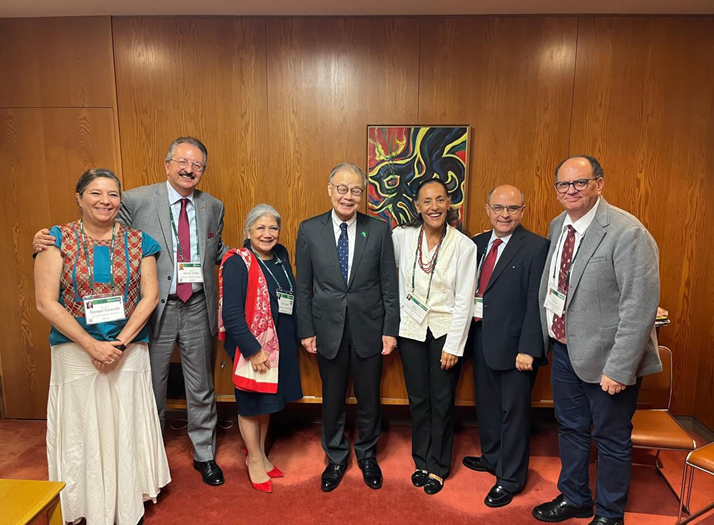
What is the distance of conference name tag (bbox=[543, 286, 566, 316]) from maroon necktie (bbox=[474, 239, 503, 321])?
328 millimetres

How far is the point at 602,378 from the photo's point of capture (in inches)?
88.4

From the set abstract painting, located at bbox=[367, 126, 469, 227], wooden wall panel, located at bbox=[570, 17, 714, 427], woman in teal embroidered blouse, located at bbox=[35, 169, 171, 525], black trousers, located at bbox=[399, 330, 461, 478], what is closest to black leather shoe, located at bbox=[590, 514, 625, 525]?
black trousers, located at bbox=[399, 330, 461, 478]

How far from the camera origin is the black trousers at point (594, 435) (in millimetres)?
2311

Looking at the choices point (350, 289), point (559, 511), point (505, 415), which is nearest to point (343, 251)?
point (350, 289)

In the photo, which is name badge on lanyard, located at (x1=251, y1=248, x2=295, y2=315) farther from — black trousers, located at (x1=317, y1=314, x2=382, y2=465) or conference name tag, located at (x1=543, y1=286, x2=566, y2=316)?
conference name tag, located at (x1=543, y1=286, x2=566, y2=316)

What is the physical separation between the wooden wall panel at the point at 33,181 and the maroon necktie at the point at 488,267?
8.83 feet

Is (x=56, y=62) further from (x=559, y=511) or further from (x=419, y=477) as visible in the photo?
(x=559, y=511)

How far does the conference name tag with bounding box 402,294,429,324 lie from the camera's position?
2.63 m

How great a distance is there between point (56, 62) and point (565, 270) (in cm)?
365

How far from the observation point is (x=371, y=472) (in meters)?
2.84

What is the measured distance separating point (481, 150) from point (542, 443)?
7.18ft

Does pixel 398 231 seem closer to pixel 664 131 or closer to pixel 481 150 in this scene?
pixel 481 150

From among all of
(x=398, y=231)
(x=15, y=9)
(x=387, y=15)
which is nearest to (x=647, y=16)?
(x=387, y=15)

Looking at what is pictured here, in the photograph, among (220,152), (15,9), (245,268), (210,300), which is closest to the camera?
(245,268)
